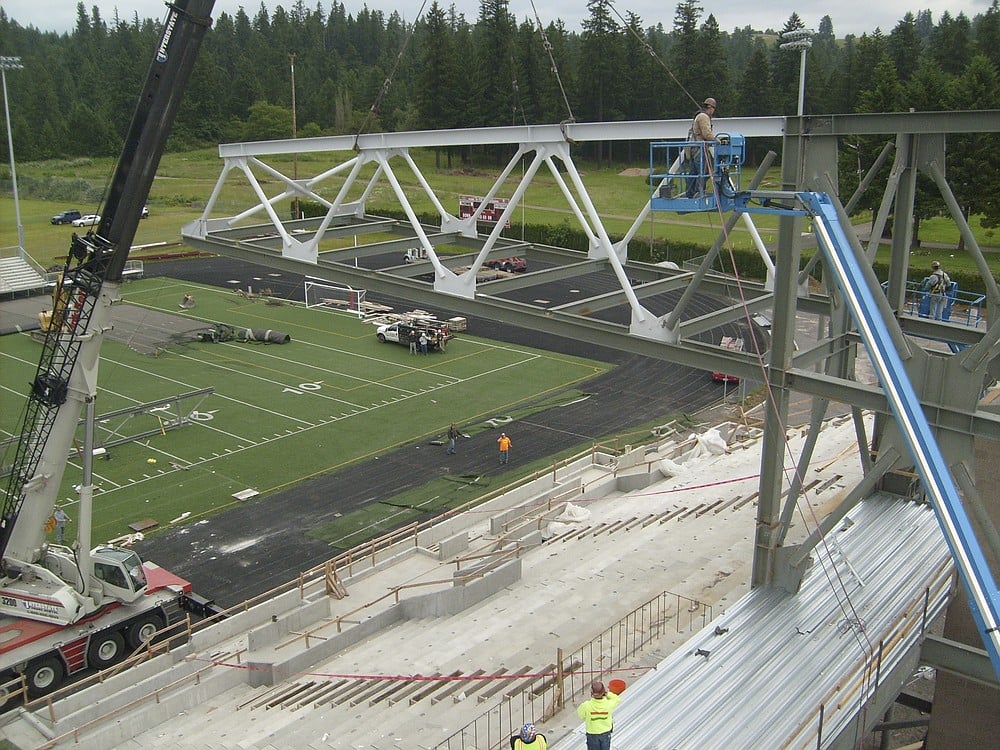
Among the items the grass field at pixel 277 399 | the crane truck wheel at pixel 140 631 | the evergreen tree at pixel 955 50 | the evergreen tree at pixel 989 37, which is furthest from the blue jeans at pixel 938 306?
the evergreen tree at pixel 955 50

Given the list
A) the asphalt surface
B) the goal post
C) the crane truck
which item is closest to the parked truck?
the asphalt surface

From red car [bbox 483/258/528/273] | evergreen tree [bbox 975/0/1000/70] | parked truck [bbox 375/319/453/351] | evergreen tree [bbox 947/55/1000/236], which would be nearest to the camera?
parked truck [bbox 375/319/453/351]

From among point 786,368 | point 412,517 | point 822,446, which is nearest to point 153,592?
point 412,517

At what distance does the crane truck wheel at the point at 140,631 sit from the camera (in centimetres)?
1933

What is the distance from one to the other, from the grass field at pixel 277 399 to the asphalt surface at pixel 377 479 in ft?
3.11

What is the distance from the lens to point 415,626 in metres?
19.0

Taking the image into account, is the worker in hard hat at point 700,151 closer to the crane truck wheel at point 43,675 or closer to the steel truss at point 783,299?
the steel truss at point 783,299

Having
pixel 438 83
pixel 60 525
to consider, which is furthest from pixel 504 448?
pixel 438 83

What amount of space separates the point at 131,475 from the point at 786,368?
22124 millimetres

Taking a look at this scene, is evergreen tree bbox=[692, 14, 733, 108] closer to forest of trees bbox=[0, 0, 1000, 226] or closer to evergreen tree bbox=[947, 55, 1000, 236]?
forest of trees bbox=[0, 0, 1000, 226]

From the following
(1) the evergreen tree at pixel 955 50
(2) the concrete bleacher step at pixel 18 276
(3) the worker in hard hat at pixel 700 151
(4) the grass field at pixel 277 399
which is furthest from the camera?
(1) the evergreen tree at pixel 955 50

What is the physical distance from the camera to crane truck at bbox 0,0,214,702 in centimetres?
1678

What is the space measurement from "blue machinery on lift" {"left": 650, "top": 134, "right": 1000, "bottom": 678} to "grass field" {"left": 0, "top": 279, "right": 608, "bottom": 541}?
51.4 feet

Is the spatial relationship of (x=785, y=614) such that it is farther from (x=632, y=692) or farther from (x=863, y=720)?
(x=632, y=692)
